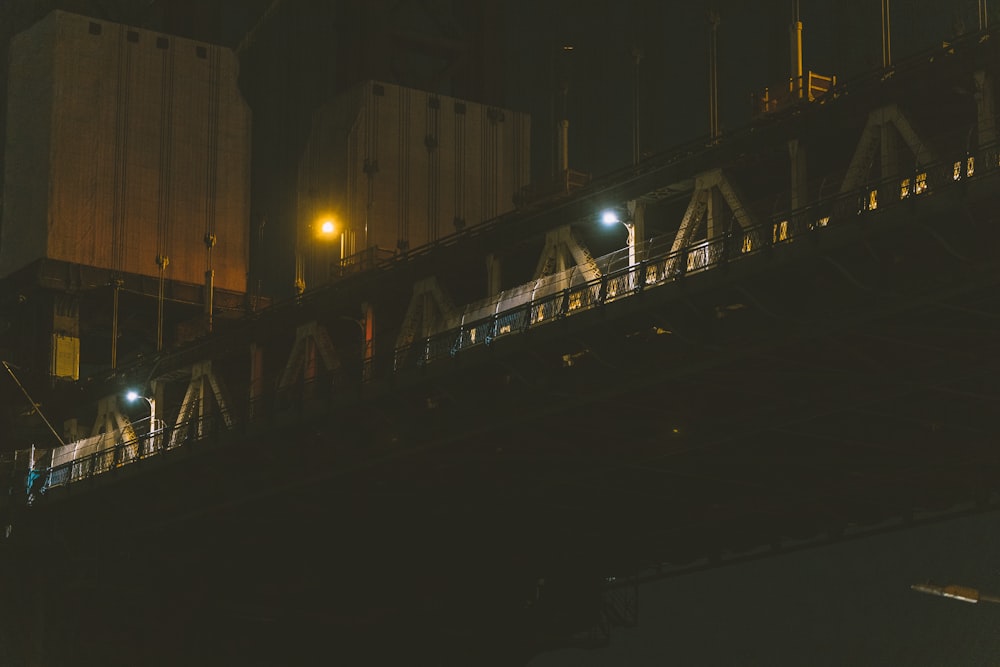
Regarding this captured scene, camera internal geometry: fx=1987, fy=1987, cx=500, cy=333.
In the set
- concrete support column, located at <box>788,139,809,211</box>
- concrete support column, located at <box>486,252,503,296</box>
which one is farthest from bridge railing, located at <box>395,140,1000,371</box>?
concrete support column, located at <box>486,252,503,296</box>

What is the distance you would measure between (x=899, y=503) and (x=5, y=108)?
7937 centimetres

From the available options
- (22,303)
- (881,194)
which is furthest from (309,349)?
(22,303)

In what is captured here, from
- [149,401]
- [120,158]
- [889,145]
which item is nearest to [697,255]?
[889,145]

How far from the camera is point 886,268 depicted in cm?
5753

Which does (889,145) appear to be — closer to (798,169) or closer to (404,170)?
(798,169)

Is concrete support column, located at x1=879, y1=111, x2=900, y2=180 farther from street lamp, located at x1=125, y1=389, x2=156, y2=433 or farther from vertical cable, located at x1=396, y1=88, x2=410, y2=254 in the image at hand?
vertical cable, located at x1=396, y1=88, x2=410, y2=254

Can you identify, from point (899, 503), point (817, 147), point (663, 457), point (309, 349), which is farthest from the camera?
point (309, 349)

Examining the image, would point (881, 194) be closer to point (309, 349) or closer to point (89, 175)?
point (309, 349)

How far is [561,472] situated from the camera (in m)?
79.9

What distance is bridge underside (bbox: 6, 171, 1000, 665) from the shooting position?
6025 cm

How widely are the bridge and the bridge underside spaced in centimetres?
15

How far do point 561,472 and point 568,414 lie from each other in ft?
30.0

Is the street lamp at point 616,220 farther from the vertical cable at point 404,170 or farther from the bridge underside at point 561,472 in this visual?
the vertical cable at point 404,170

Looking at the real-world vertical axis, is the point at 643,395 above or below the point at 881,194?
below
